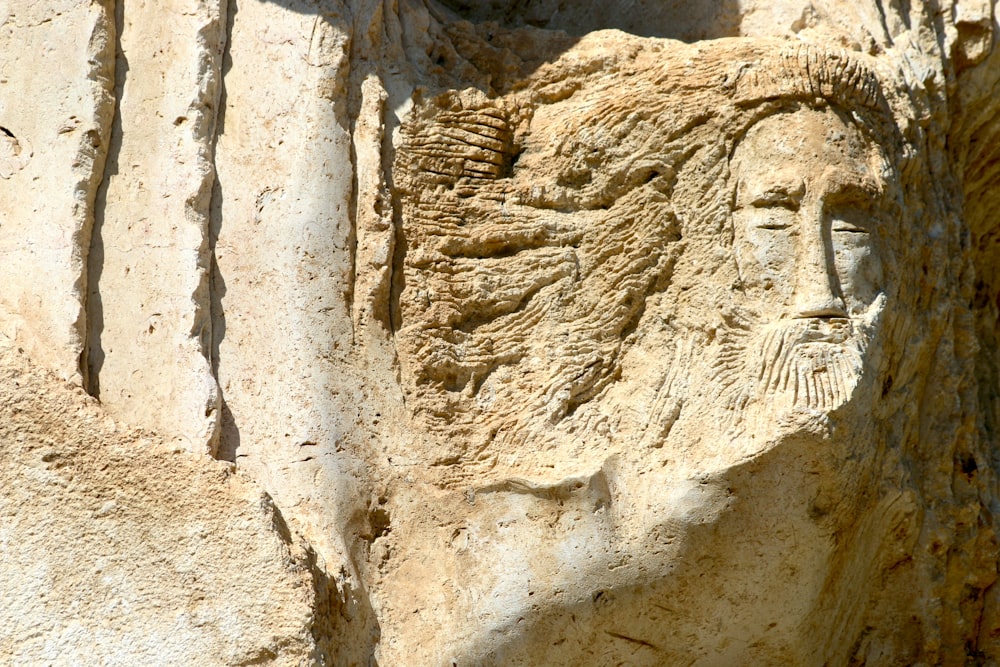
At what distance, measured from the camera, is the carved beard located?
2.51m

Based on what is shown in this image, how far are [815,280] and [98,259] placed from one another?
1.24 metres

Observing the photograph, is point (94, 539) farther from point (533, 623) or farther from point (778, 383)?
point (778, 383)

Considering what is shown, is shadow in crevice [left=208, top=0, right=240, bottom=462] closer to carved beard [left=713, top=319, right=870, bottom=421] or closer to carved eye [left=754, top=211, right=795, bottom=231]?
carved beard [left=713, top=319, right=870, bottom=421]

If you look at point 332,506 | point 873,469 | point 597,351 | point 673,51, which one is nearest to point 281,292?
point 332,506

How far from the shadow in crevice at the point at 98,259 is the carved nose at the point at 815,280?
1198 mm

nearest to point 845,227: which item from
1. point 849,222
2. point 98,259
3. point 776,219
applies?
point 849,222

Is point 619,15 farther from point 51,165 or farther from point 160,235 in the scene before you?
point 51,165

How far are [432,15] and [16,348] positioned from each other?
110 cm

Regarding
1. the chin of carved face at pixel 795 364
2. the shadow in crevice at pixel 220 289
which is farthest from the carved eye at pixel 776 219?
the shadow in crevice at pixel 220 289

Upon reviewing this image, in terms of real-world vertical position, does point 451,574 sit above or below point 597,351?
below

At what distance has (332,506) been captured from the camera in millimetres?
2553

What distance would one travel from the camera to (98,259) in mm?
2617

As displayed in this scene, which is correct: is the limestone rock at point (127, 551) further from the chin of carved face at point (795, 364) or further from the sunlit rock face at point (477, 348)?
the chin of carved face at point (795, 364)

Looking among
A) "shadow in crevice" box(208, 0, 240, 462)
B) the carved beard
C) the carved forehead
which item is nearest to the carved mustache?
the carved beard
